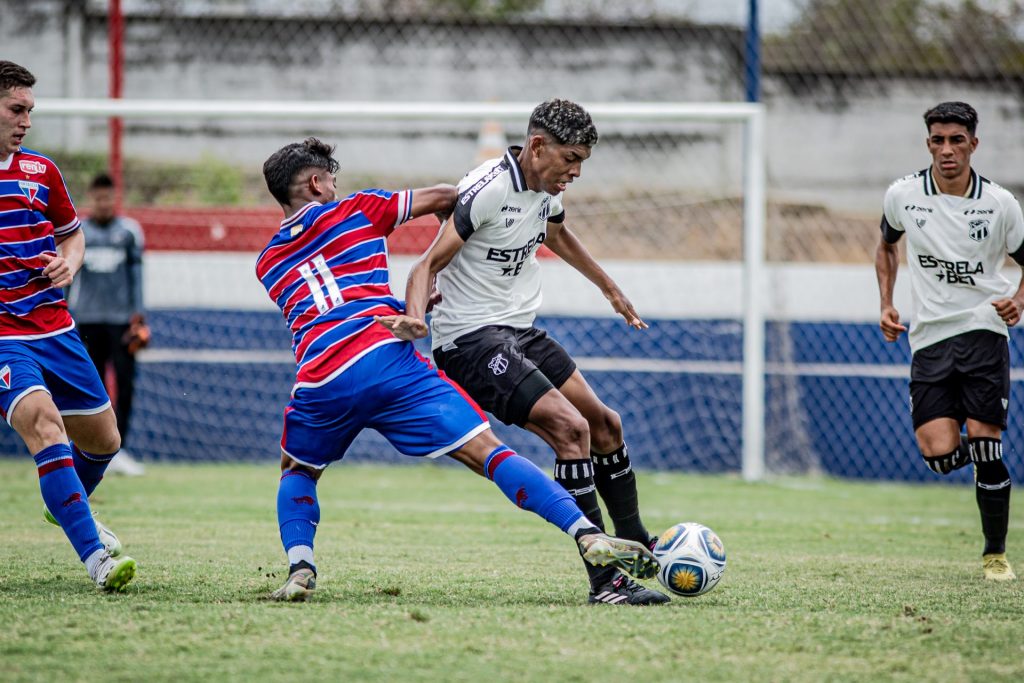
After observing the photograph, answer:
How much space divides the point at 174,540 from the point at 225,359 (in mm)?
5942

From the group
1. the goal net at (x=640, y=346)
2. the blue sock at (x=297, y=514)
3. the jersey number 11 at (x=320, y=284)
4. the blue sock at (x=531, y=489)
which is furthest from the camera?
the goal net at (x=640, y=346)

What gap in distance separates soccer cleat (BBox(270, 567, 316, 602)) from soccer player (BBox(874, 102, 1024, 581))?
3.32 metres

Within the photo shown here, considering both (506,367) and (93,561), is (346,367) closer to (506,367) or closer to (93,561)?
(506,367)

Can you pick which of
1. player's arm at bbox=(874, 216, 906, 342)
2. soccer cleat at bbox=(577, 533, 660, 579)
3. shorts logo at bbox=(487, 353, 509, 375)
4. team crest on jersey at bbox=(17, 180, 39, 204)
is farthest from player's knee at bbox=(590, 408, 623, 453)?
team crest on jersey at bbox=(17, 180, 39, 204)

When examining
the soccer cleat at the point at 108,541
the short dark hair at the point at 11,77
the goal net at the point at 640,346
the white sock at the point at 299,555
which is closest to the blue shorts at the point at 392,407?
the white sock at the point at 299,555

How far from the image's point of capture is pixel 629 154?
14516 millimetres

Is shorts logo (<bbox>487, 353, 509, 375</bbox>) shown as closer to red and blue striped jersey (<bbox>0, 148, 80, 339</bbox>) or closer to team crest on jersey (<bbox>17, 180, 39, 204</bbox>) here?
red and blue striped jersey (<bbox>0, 148, 80, 339</bbox>)

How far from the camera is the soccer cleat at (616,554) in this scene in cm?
439

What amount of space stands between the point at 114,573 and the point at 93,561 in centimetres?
18

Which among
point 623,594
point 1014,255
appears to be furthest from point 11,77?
point 1014,255

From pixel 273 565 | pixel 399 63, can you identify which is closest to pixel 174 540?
pixel 273 565

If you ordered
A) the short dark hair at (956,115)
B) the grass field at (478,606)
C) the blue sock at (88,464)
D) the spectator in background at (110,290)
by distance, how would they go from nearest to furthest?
the grass field at (478,606) → the blue sock at (88,464) → the short dark hair at (956,115) → the spectator in background at (110,290)

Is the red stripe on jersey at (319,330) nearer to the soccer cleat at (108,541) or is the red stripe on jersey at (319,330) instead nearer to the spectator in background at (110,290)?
the soccer cleat at (108,541)

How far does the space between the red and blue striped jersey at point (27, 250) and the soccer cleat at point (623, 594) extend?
103 inches
